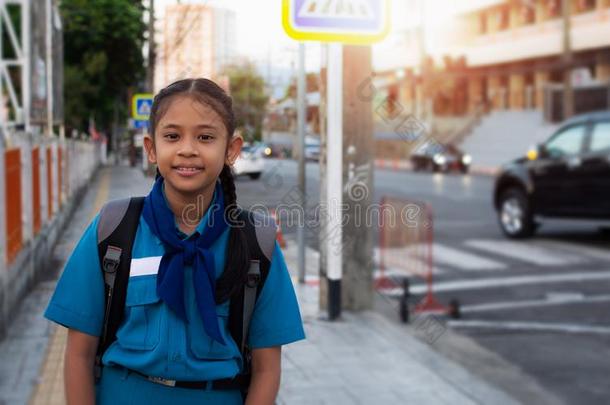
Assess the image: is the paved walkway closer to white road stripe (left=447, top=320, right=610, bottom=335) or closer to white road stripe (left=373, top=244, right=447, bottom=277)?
white road stripe (left=447, top=320, right=610, bottom=335)

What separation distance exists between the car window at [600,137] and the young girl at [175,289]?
33.1 ft

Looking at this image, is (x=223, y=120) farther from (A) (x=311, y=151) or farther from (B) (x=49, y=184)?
(B) (x=49, y=184)

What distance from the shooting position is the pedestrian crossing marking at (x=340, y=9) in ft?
18.2

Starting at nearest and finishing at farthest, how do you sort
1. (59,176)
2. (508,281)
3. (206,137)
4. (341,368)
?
(206,137) < (341,368) < (508,281) < (59,176)

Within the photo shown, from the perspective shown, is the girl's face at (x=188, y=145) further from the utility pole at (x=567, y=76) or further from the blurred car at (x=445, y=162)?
the utility pole at (x=567, y=76)

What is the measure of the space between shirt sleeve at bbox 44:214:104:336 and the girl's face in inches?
9.8

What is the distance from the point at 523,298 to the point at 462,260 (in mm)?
2442

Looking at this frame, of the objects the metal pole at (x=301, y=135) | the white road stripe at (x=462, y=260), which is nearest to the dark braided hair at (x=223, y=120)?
the metal pole at (x=301, y=135)

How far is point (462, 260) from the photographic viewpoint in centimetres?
1066

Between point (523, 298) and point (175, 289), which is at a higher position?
point (175, 289)

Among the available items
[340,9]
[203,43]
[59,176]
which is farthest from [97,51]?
[340,9]

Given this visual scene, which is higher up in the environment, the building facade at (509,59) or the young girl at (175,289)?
the building facade at (509,59)

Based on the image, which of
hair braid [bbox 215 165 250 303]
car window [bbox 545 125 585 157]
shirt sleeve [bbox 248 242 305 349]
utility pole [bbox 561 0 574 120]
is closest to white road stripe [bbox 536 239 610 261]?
car window [bbox 545 125 585 157]

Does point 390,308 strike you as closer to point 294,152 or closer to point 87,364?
point 294,152
